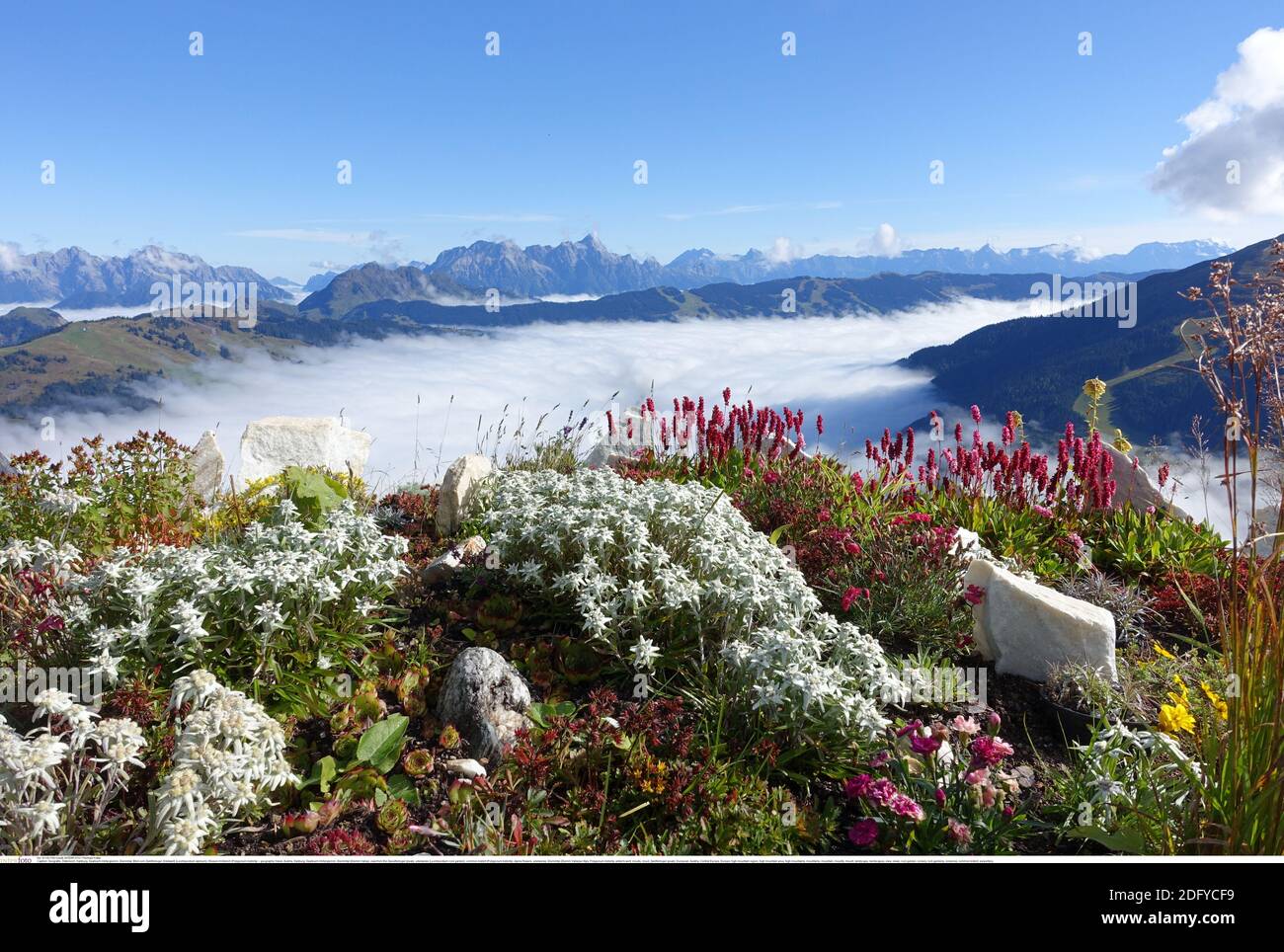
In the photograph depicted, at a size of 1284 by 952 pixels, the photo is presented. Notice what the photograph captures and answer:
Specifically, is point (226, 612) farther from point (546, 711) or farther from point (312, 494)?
point (312, 494)

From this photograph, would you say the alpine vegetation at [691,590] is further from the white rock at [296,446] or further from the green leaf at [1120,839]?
the white rock at [296,446]

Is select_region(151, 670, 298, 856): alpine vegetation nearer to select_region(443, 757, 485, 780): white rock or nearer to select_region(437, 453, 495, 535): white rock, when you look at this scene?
select_region(443, 757, 485, 780): white rock

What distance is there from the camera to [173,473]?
26.8 feet

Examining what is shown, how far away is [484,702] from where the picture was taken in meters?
4.81

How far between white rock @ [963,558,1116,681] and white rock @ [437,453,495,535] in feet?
17.9

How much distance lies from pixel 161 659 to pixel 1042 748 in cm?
605

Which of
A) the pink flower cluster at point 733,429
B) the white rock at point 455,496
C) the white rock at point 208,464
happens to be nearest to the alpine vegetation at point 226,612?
the white rock at point 455,496

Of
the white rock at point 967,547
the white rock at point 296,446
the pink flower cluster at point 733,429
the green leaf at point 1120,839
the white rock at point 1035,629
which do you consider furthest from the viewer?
the white rock at point 296,446

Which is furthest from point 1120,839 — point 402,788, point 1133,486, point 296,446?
point 296,446

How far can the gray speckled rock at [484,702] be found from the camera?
4.66 meters

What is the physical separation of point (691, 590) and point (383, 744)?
7.35ft

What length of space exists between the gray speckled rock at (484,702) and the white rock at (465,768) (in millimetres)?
150
